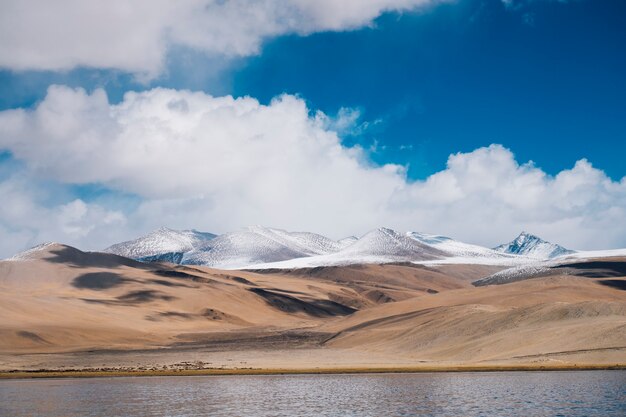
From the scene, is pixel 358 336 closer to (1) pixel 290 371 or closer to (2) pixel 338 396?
(1) pixel 290 371

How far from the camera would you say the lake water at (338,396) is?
141ft

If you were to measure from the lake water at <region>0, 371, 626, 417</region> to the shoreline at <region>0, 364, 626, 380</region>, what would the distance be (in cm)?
406

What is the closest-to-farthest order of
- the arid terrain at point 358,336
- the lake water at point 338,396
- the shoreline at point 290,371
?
1. the lake water at point 338,396
2. the shoreline at point 290,371
3. the arid terrain at point 358,336

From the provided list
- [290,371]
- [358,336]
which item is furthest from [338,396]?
[358,336]

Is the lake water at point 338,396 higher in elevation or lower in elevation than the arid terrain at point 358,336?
lower

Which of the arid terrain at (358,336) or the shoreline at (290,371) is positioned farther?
the arid terrain at (358,336)

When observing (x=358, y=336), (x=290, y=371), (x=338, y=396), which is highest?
(x=358, y=336)

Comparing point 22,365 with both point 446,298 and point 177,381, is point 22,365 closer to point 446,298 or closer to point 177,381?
point 177,381

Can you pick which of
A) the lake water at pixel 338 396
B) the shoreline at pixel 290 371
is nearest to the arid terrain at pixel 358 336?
the shoreline at pixel 290 371

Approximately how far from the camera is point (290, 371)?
76.7m

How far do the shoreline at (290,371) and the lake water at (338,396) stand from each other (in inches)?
160

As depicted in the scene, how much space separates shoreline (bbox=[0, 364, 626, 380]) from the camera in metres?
68.5

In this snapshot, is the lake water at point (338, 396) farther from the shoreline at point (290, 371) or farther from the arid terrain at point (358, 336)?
the arid terrain at point (358, 336)

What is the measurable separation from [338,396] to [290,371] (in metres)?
25.8
